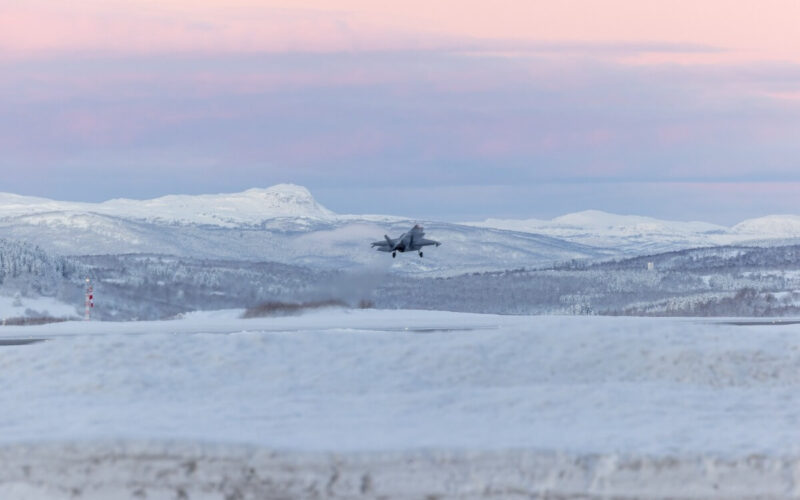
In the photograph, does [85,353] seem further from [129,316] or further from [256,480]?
[129,316]

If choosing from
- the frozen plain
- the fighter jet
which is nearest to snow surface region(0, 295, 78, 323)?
the fighter jet

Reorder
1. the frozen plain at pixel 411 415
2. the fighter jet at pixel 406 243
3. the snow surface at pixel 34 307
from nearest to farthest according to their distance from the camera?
1. the frozen plain at pixel 411 415
2. the fighter jet at pixel 406 243
3. the snow surface at pixel 34 307

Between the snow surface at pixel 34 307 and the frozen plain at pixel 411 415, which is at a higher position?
the frozen plain at pixel 411 415

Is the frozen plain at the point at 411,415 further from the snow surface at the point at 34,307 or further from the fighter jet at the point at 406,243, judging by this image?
the snow surface at the point at 34,307

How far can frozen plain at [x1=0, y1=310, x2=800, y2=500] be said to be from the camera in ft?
42.9

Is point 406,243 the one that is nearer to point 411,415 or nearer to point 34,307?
point 34,307

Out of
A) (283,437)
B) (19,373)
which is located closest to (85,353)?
(19,373)

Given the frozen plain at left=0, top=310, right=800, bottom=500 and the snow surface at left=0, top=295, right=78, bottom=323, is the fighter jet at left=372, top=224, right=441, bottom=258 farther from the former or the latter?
the frozen plain at left=0, top=310, right=800, bottom=500

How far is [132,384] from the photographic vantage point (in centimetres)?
1691

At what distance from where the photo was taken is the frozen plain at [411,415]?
13.1 metres

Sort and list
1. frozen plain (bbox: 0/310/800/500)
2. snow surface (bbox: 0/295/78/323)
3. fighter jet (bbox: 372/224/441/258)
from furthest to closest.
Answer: snow surface (bbox: 0/295/78/323)
fighter jet (bbox: 372/224/441/258)
frozen plain (bbox: 0/310/800/500)

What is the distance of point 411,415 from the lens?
598 inches

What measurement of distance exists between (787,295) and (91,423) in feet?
234

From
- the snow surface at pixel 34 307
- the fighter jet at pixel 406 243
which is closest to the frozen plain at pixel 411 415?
the fighter jet at pixel 406 243
